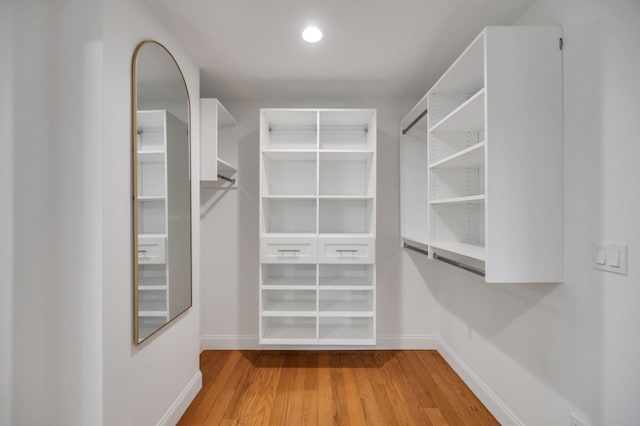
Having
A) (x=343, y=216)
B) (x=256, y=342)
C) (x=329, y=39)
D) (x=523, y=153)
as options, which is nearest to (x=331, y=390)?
(x=256, y=342)

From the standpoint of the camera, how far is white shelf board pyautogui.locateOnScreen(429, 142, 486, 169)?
5.08 feet

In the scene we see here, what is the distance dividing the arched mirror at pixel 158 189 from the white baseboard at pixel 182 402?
562mm

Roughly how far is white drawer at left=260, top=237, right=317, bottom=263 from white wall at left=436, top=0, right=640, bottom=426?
143cm

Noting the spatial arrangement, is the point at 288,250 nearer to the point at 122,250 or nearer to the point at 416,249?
the point at 416,249

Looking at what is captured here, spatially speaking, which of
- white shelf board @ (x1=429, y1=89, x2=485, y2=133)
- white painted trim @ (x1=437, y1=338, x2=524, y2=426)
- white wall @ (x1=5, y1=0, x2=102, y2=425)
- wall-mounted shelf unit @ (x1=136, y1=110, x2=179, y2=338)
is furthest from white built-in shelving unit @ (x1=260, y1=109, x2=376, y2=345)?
white wall @ (x1=5, y1=0, x2=102, y2=425)

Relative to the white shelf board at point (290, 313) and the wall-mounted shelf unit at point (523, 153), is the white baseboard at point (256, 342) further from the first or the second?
the wall-mounted shelf unit at point (523, 153)

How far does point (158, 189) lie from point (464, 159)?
179cm

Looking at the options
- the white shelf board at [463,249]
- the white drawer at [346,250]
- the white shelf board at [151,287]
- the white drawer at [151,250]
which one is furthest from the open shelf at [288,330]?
the white shelf board at [463,249]

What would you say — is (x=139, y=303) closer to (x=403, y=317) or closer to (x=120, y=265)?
(x=120, y=265)

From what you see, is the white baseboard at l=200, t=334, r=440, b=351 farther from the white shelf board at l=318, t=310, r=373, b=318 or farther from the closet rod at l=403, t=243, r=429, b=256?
the closet rod at l=403, t=243, r=429, b=256

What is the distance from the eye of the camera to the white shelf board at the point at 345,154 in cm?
246

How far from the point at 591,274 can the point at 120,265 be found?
81.7 inches

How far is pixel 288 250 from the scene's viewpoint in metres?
2.45

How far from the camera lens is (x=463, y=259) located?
1798mm
